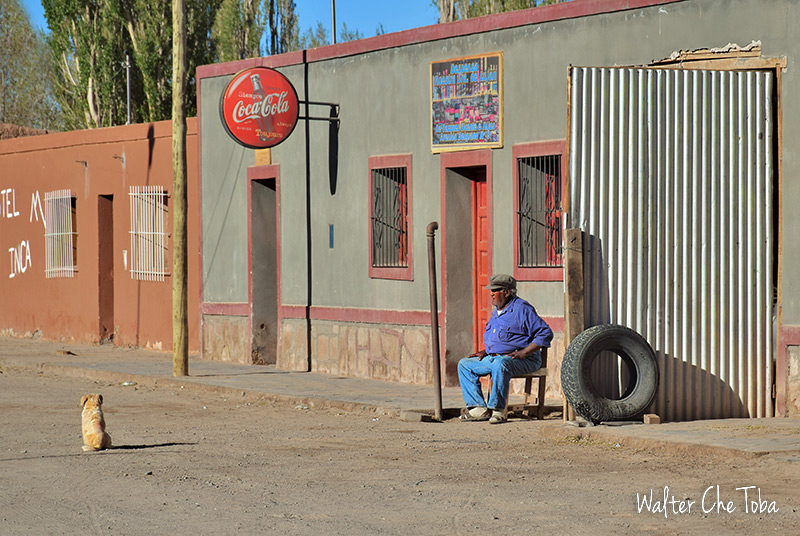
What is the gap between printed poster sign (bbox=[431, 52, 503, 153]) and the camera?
47.7 feet

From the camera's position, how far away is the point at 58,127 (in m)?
70.1

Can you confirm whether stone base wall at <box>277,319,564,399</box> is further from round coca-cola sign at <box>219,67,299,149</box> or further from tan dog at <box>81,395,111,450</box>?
tan dog at <box>81,395,111,450</box>

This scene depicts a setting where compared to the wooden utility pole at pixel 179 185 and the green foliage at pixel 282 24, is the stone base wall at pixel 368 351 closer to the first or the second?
the wooden utility pole at pixel 179 185

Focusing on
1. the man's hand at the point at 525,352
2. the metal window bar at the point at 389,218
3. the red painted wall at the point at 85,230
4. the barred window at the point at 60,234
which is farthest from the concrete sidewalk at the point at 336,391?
the metal window bar at the point at 389,218

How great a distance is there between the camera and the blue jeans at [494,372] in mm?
12031

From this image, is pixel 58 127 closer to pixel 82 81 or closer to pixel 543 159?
pixel 82 81

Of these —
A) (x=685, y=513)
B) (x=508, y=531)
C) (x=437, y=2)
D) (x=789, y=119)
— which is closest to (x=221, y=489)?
(x=508, y=531)

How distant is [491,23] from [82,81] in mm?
33751

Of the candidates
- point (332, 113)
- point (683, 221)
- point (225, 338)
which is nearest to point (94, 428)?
point (683, 221)

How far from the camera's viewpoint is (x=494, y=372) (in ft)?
39.5

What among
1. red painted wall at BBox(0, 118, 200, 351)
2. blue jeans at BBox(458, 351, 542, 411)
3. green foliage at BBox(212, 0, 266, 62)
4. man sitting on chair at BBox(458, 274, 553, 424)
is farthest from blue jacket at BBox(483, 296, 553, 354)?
green foliage at BBox(212, 0, 266, 62)

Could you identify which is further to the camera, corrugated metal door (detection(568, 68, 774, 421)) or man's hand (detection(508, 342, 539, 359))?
man's hand (detection(508, 342, 539, 359))

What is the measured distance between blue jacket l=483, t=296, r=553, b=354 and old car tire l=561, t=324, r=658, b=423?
1.20m

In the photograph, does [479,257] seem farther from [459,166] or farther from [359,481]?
[359,481]
